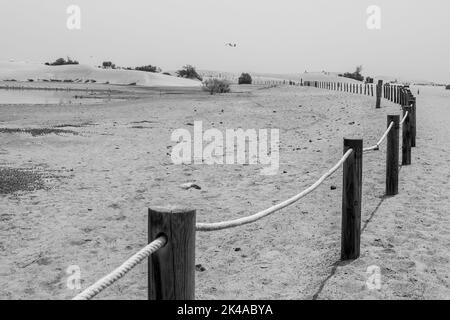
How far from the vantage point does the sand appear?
4.86 meters

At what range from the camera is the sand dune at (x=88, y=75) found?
84562 mm

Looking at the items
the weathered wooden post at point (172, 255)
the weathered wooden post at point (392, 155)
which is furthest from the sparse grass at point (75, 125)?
the weathered wooden post at point (172, 255)

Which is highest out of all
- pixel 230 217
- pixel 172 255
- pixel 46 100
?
pixel 46 100

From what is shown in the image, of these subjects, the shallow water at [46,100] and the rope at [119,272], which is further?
the shallow water at [46,100]

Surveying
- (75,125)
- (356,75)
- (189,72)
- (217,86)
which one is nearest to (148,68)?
(189,72)

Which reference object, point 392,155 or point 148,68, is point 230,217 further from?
point 148,68

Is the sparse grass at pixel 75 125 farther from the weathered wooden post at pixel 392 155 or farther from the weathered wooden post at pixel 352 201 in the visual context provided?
the weathered wooden post at pixel 352 201

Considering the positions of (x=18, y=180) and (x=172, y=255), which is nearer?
(x=172, y=255)

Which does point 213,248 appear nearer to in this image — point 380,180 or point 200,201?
point 200,201

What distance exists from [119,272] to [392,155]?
5.84m

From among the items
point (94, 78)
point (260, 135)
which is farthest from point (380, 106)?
point (94, 78)

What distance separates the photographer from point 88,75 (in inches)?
3634

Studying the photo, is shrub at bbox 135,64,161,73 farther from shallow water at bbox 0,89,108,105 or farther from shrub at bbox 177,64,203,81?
shallow water at bbox 0,89,108,105

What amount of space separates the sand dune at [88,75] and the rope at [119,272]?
7938 cm
